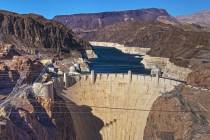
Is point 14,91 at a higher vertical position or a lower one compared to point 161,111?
higher

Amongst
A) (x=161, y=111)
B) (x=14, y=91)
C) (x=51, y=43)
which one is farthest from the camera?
(x=51, y=43)

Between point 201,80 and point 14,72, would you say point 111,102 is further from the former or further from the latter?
point 201,80

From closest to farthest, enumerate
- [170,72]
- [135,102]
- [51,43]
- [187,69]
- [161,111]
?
[161,111], [135,102], [187,69], [170,72], [51,43]

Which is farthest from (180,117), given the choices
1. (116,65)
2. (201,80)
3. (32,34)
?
(32,34)

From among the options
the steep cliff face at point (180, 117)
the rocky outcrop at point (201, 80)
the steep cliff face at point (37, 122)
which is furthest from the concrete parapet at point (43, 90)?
the rocky outcrop at point (201, 80)

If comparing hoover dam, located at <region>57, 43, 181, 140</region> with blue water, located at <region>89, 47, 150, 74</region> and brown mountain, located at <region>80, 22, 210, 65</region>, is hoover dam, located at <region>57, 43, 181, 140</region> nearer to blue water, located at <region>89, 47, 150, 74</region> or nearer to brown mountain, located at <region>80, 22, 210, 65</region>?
blue water, located at <region>89, 47, 150, 74</region>

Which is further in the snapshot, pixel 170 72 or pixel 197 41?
pixel 197 41

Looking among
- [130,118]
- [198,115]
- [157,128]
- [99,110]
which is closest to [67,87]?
[99,110]

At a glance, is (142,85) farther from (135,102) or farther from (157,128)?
(157,128)
